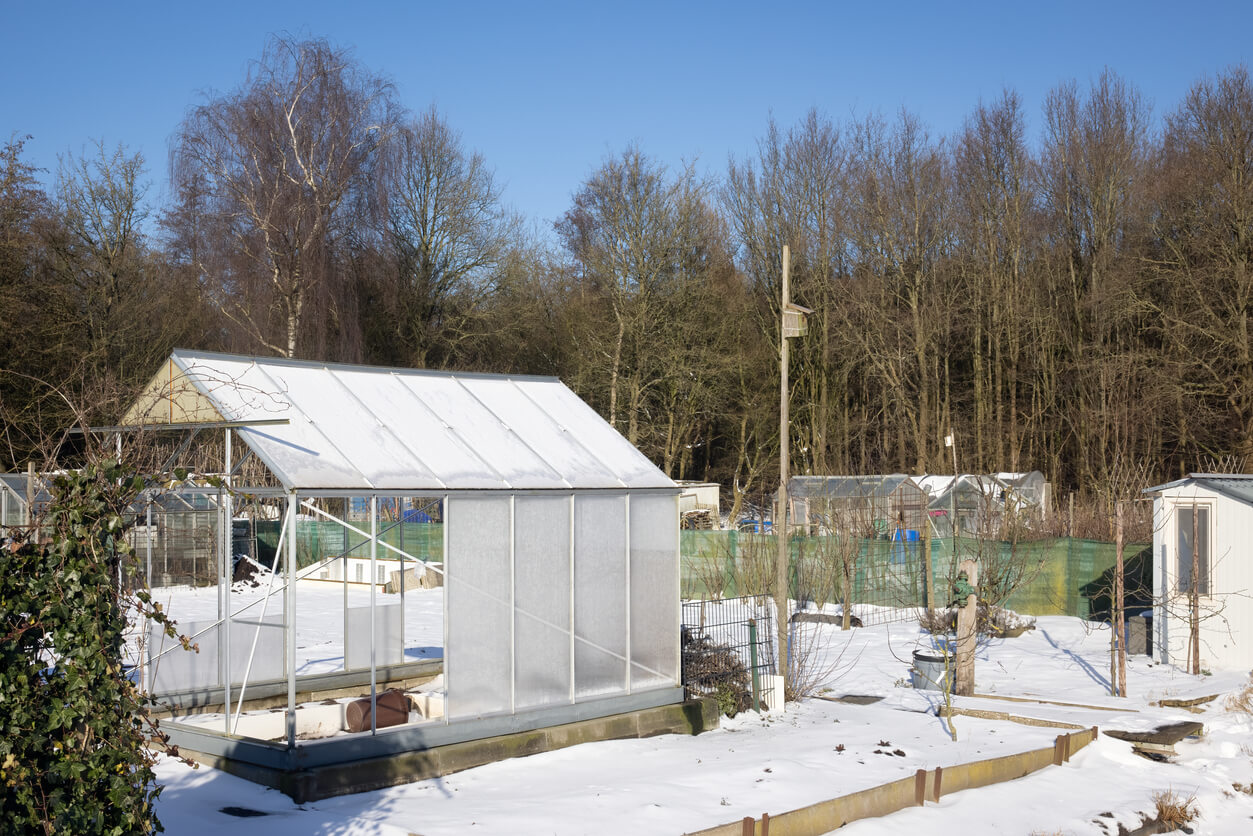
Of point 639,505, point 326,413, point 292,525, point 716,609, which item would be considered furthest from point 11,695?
point 716,609

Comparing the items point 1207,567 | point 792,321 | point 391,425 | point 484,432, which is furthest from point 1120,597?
point 391,425

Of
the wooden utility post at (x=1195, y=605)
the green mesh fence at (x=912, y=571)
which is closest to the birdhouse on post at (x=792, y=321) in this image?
the wooden utility post at (x=1195, y=605)

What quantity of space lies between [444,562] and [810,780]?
4050 millimetres

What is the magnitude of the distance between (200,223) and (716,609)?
48.6ft

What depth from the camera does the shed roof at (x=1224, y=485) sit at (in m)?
16.0

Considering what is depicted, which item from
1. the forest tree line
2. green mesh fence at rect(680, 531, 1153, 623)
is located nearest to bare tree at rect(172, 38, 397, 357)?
the forest tree line

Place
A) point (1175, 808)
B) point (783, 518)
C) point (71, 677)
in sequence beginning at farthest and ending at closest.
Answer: point (783, 518) < point (1175, 808) < point (71, 677)

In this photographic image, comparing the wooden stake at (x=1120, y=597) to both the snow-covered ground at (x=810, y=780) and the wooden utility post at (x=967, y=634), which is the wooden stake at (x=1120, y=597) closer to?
the snow-covered ground at (x=810, y=780)

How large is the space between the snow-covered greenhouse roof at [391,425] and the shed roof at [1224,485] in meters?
9.05

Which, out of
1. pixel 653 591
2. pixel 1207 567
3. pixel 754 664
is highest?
pixel 653 591

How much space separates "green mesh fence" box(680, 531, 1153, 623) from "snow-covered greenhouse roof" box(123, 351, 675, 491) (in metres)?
8.35

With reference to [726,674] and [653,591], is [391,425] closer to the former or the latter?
[653,591]

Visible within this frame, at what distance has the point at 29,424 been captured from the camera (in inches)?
958

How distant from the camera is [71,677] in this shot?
15.9 feet
